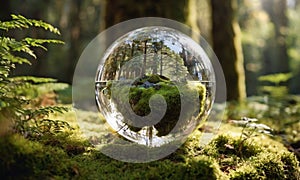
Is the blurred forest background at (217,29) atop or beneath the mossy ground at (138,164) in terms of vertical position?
atop

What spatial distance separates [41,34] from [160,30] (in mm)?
18738

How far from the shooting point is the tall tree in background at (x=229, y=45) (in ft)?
31.5

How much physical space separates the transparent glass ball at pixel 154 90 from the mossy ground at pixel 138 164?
0.92 feet

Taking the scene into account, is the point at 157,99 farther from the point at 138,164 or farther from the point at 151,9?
the point at 151,9

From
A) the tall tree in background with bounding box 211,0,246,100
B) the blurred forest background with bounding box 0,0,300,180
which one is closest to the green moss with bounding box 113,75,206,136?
the blurred forest background with bounding box 0,0,300,180

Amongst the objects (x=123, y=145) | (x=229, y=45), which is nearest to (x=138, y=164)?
(x=123, y=145)

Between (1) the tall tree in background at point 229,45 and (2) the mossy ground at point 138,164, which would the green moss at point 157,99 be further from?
(1) the tall tree in background at point 229,45

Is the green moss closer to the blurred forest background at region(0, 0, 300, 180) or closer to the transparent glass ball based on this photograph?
the transparent glass ball

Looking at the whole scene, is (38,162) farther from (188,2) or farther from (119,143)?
(188,2)

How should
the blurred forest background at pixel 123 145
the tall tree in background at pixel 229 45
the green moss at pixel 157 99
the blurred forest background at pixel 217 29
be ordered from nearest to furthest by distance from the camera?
the blurred forest background at pixel 123 145
the green moss at pixel 157 99
the blurred forest background at pixel 217 29
the tall tree in background at pixel 229 45

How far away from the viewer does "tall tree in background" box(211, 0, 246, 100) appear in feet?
31.5

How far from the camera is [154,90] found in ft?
10.0

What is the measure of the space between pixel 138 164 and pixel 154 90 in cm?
62

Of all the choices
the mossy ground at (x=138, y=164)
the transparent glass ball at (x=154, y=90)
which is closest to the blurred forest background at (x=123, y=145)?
the mossy ground at (x=138, y=164)
